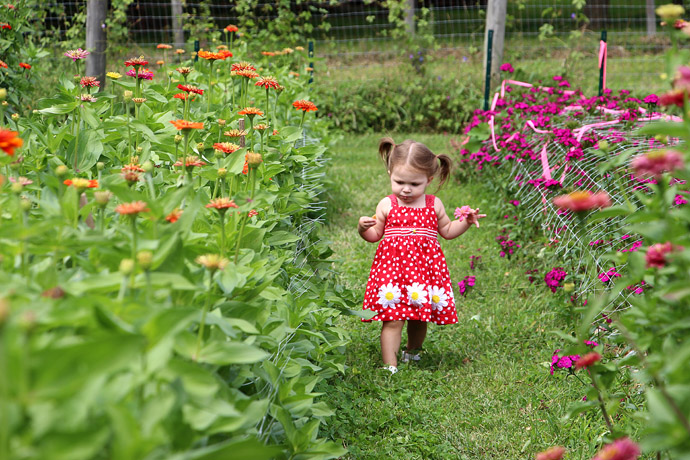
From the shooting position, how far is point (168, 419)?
953 millimetres

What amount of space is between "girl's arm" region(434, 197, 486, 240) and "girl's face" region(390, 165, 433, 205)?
0.12 metres

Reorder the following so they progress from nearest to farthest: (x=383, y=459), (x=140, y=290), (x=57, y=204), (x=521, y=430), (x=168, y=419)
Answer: (x=168, y=419) → (x=140, y=290) → (x=57, y=204) → (x=383, y=459) → (x=521, y=430)

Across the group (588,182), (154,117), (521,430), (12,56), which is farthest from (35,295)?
(12,56)

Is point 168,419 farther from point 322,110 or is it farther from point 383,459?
point 322,110

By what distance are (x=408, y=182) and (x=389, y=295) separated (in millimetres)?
486

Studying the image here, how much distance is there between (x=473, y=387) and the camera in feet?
8.80

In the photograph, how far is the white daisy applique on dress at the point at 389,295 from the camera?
2.87 metres

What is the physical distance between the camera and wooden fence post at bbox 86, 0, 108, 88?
536 centimetres

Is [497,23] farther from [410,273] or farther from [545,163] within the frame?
[410,273]

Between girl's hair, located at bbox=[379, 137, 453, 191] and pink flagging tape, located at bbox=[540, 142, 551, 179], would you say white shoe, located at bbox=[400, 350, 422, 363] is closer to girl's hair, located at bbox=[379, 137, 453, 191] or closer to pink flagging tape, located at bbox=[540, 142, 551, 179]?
girl's hair, located at bbox=[379, 137, 453, 191]

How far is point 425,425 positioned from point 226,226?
3.64 ft

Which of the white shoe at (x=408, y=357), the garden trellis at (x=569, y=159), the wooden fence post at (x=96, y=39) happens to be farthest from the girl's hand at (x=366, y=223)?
the wooden fence post at (x=96, y=39)

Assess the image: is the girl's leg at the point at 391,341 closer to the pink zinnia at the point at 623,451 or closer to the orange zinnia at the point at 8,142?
the pink zinnia at the point at 623,451

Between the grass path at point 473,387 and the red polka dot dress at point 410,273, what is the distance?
0.69 ft
